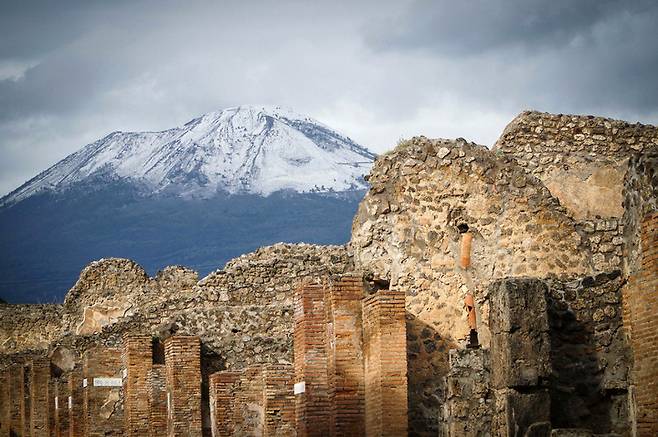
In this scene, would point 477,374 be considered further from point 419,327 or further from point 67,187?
point 67,187

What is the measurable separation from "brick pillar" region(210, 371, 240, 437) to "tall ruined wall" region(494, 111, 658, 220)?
5.40 metres

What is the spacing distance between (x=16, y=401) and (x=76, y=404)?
6.11m

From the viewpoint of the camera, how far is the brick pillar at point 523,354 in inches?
690

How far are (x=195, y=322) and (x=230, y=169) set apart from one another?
208ft

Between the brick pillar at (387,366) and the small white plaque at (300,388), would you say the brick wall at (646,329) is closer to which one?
the brick pillar at (387,366)

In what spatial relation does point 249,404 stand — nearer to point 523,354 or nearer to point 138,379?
point 138,379

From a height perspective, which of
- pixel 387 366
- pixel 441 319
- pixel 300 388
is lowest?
pixel 300 388

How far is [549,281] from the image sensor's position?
59.4 feet

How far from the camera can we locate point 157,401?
92.9 feet

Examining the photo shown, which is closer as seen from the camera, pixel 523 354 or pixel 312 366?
pixel 523 354

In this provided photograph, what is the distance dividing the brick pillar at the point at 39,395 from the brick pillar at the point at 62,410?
174 centimetres

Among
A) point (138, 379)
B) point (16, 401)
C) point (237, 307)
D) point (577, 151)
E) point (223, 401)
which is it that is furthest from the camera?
point (16, 401)

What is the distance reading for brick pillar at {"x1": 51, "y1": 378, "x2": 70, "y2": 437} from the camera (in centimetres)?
3403

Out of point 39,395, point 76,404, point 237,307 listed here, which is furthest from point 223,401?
point 39,395
